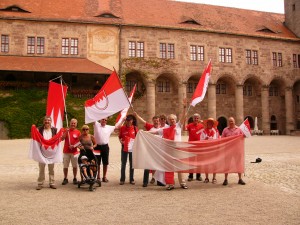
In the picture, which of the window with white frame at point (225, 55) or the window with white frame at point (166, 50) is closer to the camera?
the window with white frame at point (166, 50)

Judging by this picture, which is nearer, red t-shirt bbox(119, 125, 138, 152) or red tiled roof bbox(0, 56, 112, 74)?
red t-shirt bbox(119, 125, 138, 152)

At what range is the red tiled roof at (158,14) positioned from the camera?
2766cm

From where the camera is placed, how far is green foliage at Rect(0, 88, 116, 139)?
76.0ft

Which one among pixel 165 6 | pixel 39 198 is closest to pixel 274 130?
pixel 165 6

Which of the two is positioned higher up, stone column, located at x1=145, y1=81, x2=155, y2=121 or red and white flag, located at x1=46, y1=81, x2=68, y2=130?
stone column, located at x1=145, y1=81, x2=155, y2=121

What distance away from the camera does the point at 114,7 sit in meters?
30.3

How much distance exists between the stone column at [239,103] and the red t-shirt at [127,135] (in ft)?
83.1

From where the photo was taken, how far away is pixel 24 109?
78.2 ft

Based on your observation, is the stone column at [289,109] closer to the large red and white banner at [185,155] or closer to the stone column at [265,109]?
the stone column at [265,109]

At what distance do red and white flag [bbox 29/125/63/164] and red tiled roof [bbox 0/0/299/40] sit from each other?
21.9m

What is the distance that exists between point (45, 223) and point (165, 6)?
102ft

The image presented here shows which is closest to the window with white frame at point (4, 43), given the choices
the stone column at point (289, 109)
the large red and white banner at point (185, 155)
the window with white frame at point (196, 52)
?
the window with white frame at point (196, 52)

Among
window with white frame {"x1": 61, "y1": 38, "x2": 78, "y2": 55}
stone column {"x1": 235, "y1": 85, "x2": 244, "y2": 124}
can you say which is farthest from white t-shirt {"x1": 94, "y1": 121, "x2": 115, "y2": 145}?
stone column {"x1": 235, "y1": 85, "x2": 244, "y2": 124}

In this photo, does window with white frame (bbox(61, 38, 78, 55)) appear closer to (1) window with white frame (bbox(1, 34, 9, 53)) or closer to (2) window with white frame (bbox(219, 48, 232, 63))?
(1) window with white frame (bbox(1, 34, 9, 53))
